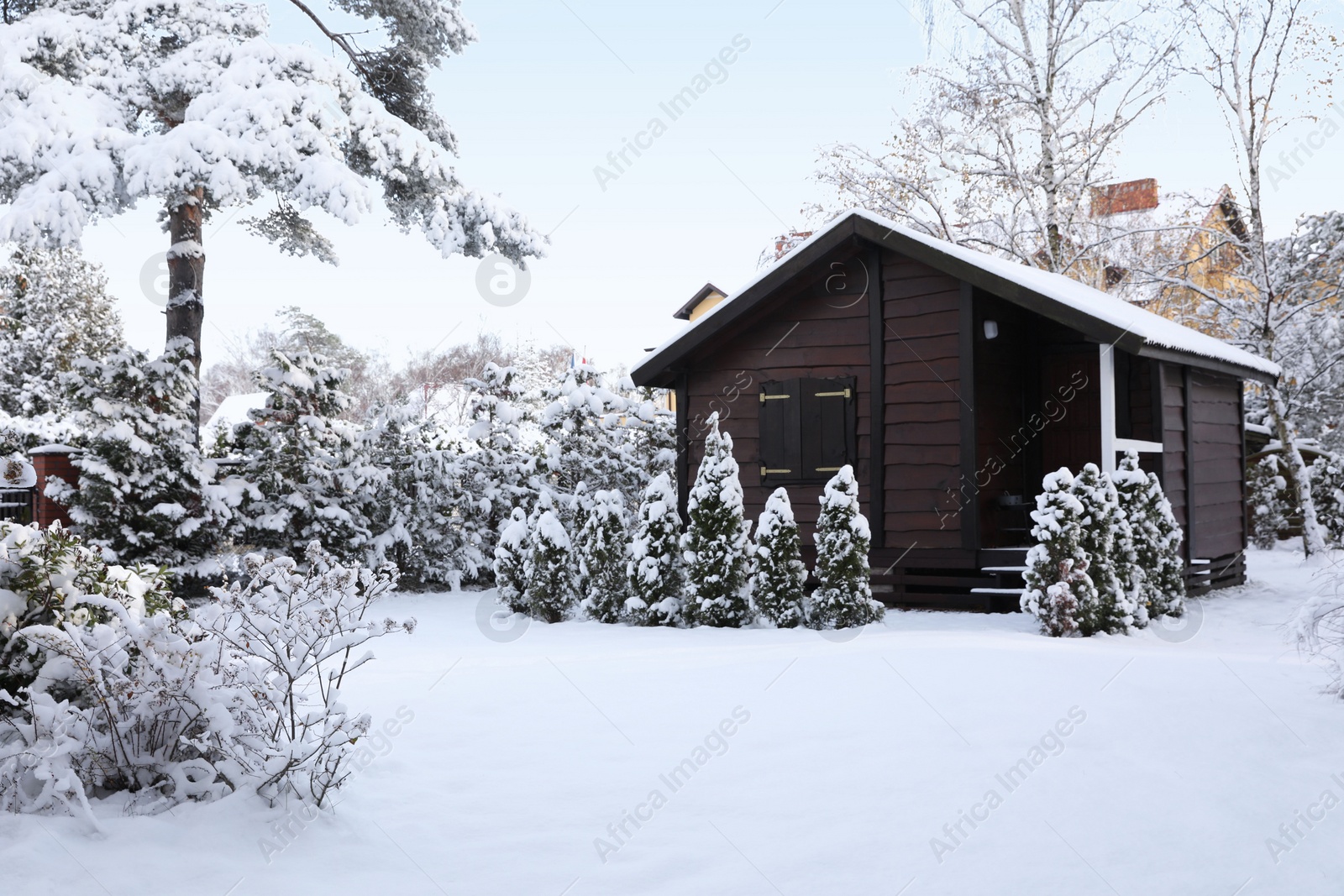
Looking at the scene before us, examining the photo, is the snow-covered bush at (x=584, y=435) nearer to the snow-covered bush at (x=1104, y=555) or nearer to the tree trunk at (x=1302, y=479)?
the snow-covered bush at (x=1104, y=555)

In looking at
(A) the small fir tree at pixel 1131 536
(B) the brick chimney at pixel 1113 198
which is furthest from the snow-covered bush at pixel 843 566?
(B) the brick chimney at pixel 1113 198

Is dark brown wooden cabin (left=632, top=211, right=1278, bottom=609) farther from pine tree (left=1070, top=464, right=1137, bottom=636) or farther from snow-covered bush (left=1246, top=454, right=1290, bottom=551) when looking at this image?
snow-covered bush (left=1246, top=454, right=1290, bottom=551)

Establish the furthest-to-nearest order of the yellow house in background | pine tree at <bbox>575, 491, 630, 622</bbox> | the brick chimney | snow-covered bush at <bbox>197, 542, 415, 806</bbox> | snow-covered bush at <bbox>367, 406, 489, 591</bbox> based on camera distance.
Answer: the brick chimney < the yellow house in background < snow-covered bush at <bbox>367, 406, 489, 591</bbox> < pine tree at <bbox>575, 491, 630, 622</bbox> < snow-covered bush at <bbox>197, 542, 415, 806</bbox>

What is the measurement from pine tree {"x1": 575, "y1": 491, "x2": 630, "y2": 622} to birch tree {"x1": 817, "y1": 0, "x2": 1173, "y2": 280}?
11.7m

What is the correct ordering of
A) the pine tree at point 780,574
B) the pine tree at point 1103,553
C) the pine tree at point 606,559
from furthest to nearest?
1. the pine tree at point 606,559
2. the pine tree at point 780,574
3. the pine tree at point 1103,553

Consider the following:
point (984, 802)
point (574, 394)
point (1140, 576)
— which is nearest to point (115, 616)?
point (984, 802)

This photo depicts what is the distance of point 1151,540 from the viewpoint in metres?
8.45

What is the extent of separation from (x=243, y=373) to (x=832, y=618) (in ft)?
140

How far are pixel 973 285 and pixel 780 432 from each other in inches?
99.7

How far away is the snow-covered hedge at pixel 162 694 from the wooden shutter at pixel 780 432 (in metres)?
6.80

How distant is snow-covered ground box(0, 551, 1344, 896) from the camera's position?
3158 mm

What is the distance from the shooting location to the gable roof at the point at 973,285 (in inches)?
329

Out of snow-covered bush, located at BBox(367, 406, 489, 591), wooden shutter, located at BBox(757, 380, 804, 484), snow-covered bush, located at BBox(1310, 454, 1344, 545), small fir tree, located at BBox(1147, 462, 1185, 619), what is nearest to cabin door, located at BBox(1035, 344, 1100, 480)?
small fir tree, located at BBox(1147, 462, 1185, 619)

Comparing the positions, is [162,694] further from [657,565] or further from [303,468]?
[303,468]
